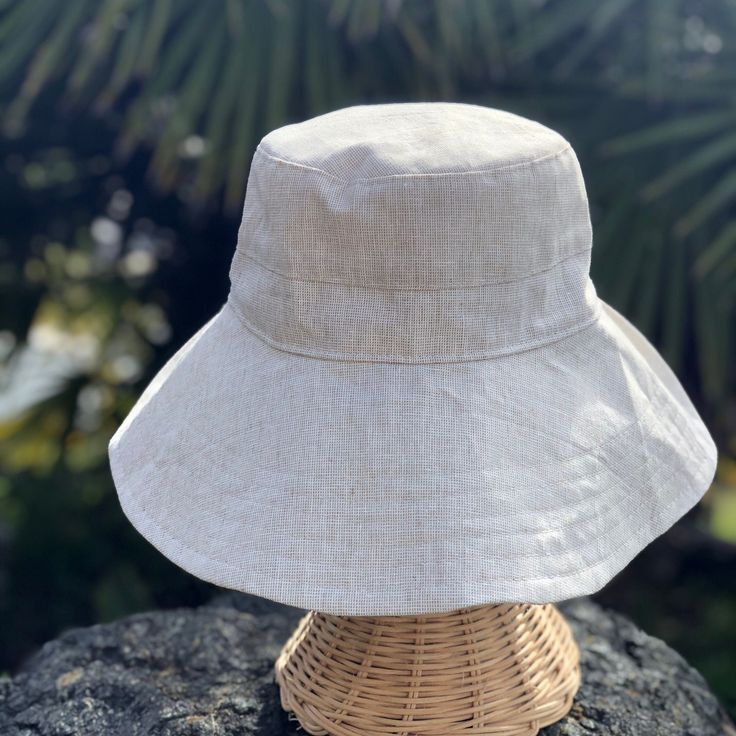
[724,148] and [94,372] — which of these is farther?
[94,372]

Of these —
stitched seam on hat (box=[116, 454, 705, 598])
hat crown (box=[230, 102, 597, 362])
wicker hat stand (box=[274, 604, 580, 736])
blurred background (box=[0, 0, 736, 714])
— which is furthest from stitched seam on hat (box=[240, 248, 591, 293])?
blurred background (box=[0, 0, 736, 714])

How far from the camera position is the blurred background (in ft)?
6.14

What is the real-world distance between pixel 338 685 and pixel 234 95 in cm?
130

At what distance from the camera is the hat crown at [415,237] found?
820 mm

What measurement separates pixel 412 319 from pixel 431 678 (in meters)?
0.43

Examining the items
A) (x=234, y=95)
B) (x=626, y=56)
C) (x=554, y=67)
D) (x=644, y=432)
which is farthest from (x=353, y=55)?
(x=644, y=432)

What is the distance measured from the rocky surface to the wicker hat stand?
0.26ft

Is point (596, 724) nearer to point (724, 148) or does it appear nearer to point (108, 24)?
point (724, 148)

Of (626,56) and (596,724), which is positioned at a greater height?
(626,56)

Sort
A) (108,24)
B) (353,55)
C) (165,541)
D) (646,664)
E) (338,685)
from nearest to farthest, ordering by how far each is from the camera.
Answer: (165,541), (338,685), (646,664), (108,24), (353,55)

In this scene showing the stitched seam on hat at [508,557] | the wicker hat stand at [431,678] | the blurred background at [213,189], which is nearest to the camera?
the stitched seam on hat at [508,557]

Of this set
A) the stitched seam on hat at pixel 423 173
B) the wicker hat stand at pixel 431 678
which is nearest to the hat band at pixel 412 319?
the stitched seam on hat at pixel 423 173

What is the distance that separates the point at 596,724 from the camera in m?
1.11

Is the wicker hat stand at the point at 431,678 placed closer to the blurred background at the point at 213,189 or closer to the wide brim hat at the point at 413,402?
the wide brim hat at the point at 413,402
